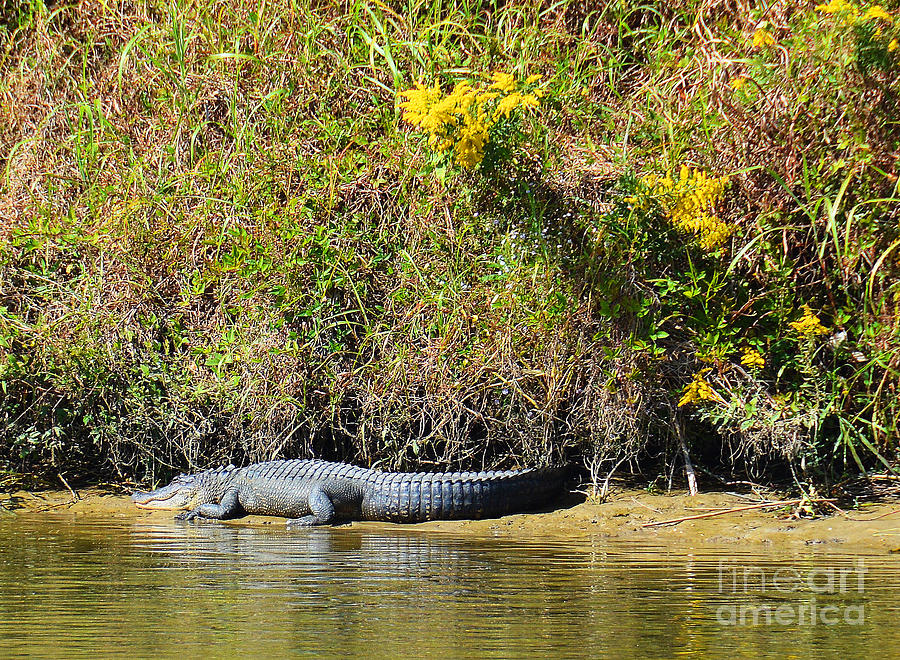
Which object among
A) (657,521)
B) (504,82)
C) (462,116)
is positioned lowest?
(657,521)

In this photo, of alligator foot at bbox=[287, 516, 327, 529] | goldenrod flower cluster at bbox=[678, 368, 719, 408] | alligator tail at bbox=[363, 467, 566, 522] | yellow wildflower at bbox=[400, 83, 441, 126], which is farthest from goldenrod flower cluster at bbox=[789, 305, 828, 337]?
alligator foot at bbox=[287, 516, 327, 529]

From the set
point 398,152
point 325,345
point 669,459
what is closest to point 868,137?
point 669,459

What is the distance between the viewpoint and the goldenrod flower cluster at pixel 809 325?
13.1ft

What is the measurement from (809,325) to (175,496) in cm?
320

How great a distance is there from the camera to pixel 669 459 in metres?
4.85

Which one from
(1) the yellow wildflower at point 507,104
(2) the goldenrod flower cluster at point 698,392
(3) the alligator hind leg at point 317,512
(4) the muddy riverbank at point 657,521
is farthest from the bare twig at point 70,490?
(2) the goldenrod flower cluster at point 698,392

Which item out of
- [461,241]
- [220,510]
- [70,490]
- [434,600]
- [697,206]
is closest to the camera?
[434,600]

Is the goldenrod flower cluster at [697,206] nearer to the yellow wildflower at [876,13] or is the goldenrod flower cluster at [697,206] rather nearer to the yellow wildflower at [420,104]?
the yellow wildflower at [876,13]

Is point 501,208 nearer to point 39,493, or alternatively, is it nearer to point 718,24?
point 718,24

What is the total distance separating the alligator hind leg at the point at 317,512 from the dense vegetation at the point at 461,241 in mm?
322

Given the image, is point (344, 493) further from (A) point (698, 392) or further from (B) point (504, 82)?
(B) point (504, 82)

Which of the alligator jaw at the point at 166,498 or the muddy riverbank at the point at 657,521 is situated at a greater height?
the alligator jaw at the point at 166,498

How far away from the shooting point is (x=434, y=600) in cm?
287

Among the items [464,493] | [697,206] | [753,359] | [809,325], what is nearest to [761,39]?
[697,206]
